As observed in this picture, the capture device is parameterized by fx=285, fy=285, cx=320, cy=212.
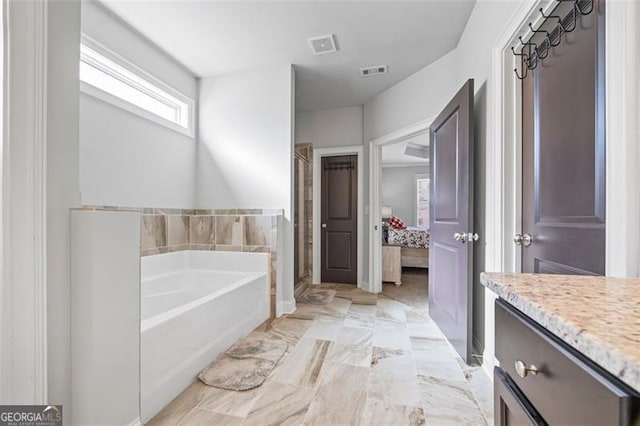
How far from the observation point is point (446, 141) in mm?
2326

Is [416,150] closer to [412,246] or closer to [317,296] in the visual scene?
[412,246]

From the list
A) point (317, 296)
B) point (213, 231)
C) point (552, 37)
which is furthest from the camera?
point (317, 296)

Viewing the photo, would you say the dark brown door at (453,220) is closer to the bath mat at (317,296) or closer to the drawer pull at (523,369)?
the bath mat at (317,296)

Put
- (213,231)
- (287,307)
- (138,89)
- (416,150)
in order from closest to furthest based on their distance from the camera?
(138,89)
(287,307)
(213,231)
(416,150)

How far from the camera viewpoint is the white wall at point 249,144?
2.88 metres

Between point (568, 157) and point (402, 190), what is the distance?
22.1 feet

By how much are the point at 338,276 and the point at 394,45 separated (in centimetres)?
296

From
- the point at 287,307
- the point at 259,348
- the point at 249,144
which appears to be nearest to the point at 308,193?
the point at 249,144

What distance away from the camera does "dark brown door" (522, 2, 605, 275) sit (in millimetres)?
981

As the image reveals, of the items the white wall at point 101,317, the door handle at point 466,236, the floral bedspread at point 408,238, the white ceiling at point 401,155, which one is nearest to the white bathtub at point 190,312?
the white wall at point 101,317

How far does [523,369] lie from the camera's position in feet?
1.71

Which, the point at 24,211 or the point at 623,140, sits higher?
the point at 623,140

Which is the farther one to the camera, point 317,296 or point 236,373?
point 317,296

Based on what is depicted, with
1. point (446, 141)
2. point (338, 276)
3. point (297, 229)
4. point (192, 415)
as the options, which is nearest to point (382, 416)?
point (192, 415)
